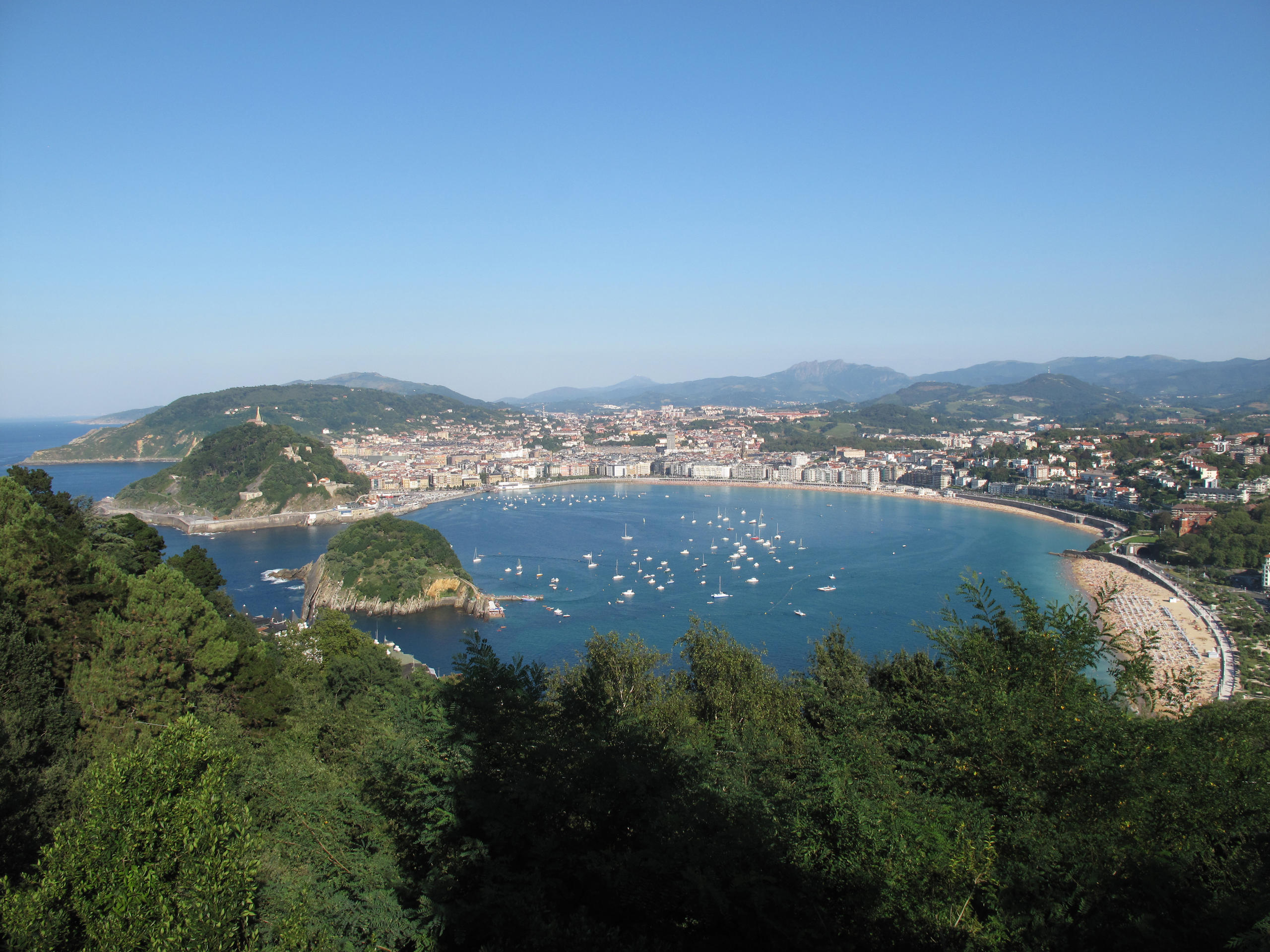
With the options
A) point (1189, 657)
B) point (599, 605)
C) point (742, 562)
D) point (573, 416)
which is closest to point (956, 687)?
point (1189, 657)

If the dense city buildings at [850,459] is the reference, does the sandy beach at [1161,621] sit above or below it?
below

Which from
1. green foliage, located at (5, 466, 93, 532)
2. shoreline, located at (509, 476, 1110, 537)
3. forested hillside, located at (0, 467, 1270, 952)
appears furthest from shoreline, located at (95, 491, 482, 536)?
forested hillside, located at (0, 467, 1270, 952)

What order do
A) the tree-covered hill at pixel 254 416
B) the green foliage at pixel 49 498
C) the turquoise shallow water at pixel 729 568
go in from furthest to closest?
the tree-covered hill at pixel 254 416
the turquoise shallow water at pixel 729 568
the green foliage at pixel 49 498

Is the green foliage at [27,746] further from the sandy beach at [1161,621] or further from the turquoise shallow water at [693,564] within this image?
the sandy beach at [1161,621]

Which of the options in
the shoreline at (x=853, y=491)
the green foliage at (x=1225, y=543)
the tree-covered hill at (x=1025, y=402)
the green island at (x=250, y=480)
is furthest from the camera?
the tree-covered hill at (x=1025, y=402)

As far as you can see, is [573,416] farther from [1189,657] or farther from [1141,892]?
[1141,892]

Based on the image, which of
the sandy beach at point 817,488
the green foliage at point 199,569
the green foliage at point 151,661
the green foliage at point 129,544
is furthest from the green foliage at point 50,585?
the sandy beach at point 817,488

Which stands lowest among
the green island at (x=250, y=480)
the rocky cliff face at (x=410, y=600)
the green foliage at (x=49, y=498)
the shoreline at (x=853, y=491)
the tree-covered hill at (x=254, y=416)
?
the shoreline at (x=853, y=491)
